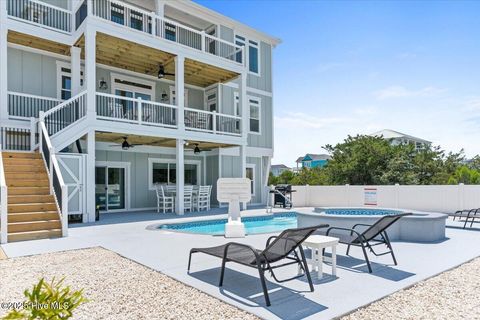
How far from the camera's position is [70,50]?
11328 mm

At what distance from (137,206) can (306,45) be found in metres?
10.2

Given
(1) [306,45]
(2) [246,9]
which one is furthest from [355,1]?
(2) [246,9]

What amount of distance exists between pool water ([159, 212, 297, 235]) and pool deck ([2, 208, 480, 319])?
153cm

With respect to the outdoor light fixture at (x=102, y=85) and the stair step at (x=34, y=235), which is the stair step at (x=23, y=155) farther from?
the outdoor light fixture at (x=102, y=85)

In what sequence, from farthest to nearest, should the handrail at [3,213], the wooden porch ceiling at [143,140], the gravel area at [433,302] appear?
the wooden porch ceiling at [143,140]
the handrail at [3,213]
the gravel area at [433,302]

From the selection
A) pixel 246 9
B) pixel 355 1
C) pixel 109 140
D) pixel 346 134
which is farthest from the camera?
pixel 346 134

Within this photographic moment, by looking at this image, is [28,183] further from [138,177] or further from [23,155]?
[138,177]

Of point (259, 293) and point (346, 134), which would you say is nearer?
point (259, 293)

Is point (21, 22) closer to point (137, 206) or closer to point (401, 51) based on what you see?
point (137, 206)

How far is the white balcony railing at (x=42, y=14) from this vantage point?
34.8 ft

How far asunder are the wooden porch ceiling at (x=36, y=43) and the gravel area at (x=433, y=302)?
39.8 feet

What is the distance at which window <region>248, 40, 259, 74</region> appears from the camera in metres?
17.2

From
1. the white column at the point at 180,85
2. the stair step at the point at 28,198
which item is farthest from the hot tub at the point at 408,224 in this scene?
the white column at the point at 180,85

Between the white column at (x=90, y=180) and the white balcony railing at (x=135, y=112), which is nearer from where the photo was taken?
the white column at (x=90, y=180)
